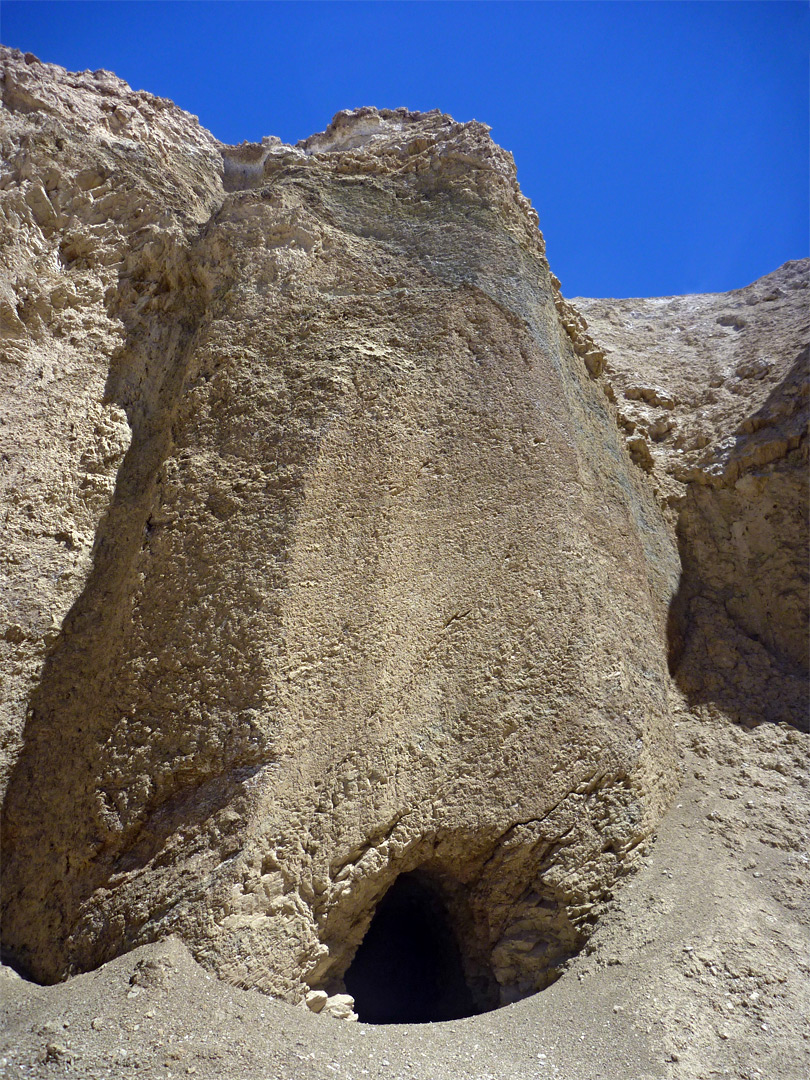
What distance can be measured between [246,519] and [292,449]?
0.72 meters

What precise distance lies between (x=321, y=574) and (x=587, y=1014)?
3329 millimetres

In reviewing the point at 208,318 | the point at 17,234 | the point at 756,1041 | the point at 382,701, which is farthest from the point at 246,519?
the point at 756,1041

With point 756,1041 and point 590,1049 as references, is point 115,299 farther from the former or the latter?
point 756,1041

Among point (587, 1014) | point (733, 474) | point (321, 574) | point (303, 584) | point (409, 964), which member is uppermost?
point (733, 474)

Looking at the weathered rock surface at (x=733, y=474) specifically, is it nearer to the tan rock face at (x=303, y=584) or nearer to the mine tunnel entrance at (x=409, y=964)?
the tan rock face at (x=303, y=584)

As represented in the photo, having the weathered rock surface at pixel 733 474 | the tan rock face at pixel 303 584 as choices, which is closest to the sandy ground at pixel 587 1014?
the tan rock face at pixel 303 584

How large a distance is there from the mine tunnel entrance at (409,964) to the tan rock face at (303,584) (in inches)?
7.4

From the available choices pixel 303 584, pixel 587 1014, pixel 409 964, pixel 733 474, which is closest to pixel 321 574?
pixel 303 584

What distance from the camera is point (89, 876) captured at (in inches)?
195

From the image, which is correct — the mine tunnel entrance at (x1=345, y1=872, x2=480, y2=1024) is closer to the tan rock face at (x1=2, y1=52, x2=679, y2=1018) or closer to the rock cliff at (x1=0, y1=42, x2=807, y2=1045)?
the rock cliff at (x1=0, y1=42, x2=807, y2=1045)

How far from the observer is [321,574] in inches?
228

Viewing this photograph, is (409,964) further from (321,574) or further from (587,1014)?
(321,574)

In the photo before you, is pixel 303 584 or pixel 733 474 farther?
pixel 733 474

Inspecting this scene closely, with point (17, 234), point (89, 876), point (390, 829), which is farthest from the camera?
point (17, 234)
